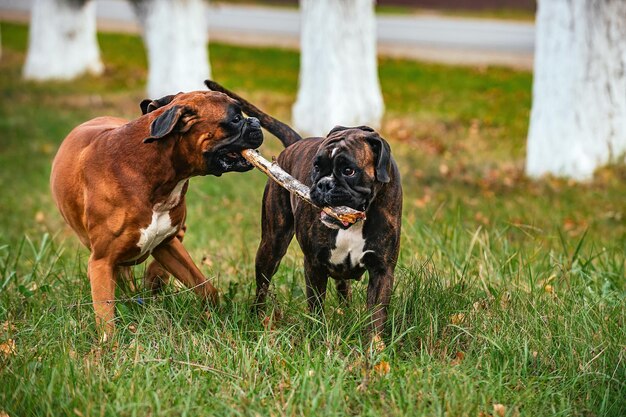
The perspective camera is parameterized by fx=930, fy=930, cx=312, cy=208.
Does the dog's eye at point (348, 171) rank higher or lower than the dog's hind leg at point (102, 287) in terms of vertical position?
higher

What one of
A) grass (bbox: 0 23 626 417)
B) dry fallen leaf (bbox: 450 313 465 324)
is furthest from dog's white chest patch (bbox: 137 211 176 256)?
dry fallen leaf (bbox: 450 313 465 324)

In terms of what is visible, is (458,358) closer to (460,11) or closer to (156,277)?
(156,277)

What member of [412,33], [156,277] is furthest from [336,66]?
[412,33]

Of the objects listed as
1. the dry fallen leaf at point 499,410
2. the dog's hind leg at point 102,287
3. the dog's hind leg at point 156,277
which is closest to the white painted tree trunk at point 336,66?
the dog's hind leg at point 156,277

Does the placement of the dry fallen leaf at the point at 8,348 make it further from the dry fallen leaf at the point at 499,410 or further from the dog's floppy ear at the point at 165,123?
the dry fallen leaf at the point at 499,410

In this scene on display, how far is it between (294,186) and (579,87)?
5.99 metres

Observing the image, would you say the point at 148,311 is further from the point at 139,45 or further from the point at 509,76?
the point at 139,45

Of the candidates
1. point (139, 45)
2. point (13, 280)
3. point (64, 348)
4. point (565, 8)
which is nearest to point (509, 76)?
point (565, 8)

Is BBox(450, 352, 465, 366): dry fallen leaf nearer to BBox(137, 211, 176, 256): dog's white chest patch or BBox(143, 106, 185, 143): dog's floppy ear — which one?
BBox(137, 211, 176, 256): dog's white chest patch

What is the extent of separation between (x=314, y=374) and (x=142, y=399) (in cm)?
85

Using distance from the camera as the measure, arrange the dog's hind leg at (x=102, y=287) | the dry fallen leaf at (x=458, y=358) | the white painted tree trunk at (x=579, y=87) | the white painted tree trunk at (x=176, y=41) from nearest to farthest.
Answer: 1. the dry fallen leaf at (x=458, y=358)
2. the dog's hind leg at (x=102, y=287)
3. the white painted tree trunk at (x=579, y=87)
4. the white painted tree trunk at (x=176, y=41)

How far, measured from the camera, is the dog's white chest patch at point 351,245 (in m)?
5.03

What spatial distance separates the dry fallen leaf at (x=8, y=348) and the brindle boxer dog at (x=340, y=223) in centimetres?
142

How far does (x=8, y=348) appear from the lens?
201 inches
